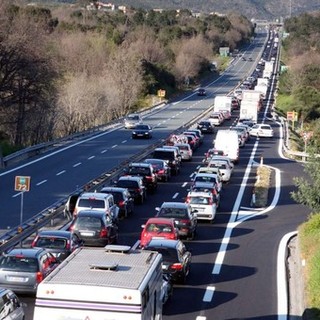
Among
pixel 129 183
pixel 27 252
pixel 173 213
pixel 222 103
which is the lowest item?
pixel 222 103

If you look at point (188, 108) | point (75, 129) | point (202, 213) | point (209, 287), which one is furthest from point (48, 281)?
point (188, 108)

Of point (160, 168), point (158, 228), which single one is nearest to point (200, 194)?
point (158, 228)

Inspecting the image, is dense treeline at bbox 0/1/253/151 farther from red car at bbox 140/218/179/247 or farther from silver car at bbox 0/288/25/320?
silver car at bbox 0/288/25/320

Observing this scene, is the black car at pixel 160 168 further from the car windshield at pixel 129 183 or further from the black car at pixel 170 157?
the car windshield at pixel 129 183

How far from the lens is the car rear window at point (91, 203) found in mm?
30328

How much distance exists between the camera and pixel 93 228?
89.1 ft

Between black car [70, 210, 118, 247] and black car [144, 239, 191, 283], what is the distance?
4.03 meters

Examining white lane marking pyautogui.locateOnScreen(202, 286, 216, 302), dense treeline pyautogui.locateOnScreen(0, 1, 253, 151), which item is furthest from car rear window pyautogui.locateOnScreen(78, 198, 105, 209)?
dense treeline pyautogui.locateOnScreen(0, 1, 253, 151)

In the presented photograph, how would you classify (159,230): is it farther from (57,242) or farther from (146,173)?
(146,173)

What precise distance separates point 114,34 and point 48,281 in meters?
121

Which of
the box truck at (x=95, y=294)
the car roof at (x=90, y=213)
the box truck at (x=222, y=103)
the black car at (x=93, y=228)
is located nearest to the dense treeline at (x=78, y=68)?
the box truck at (x=222, y=103)

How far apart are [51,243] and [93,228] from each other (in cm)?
388

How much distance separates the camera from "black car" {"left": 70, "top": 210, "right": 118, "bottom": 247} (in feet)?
88.8

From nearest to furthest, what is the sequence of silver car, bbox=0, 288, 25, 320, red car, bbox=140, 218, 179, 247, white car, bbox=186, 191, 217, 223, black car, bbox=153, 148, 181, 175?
silver car, bbox=0, 288, 25, 320 → red car, bbox=140, 218, 179, 247 → white car, bbox=186, 191, 217, 223 → black car, bbox=153, 148, 181, 175
